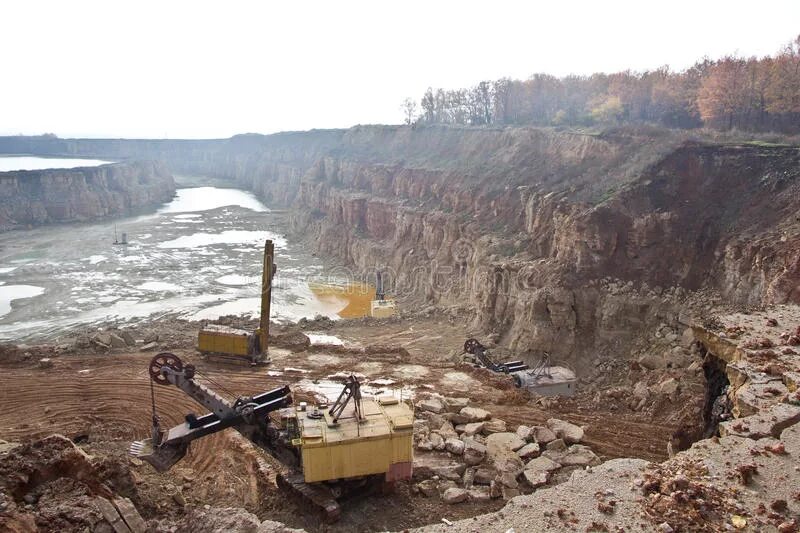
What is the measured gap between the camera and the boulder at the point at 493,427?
575 inches

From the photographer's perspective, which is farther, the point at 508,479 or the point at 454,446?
the point at 454,446

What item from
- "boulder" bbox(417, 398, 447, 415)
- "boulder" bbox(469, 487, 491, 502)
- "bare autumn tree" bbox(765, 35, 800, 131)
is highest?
"bare autumn tree" bbox(765, 35, 800, 131)

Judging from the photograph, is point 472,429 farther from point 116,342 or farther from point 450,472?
point 116,342

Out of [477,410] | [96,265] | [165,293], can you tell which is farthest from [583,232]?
[96,265]

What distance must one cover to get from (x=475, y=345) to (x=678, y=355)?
7.55 meters

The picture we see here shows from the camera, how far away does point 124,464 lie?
10812mm

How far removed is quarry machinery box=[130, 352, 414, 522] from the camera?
1045 centimetres

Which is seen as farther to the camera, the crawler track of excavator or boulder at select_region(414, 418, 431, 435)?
boulder at select_region(414, 418, 431, 435)

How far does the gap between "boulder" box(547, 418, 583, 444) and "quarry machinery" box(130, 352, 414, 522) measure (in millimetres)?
4809

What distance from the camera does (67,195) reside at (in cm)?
6962

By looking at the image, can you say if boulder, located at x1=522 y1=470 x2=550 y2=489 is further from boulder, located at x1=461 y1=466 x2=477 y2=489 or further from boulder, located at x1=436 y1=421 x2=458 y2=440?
boulder, located at x1=436 y1=421 x2=458 y2=440

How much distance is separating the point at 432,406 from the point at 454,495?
5.18 meters

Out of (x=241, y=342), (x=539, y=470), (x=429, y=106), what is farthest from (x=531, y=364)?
(x=429, y=106)

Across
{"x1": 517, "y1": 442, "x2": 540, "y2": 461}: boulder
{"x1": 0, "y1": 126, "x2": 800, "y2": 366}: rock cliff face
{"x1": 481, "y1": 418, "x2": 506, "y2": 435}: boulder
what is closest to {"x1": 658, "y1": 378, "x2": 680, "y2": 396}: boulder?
{"x1": 0, "y1": 126, "x2": 800, "y2": 366}: rock cliff face
